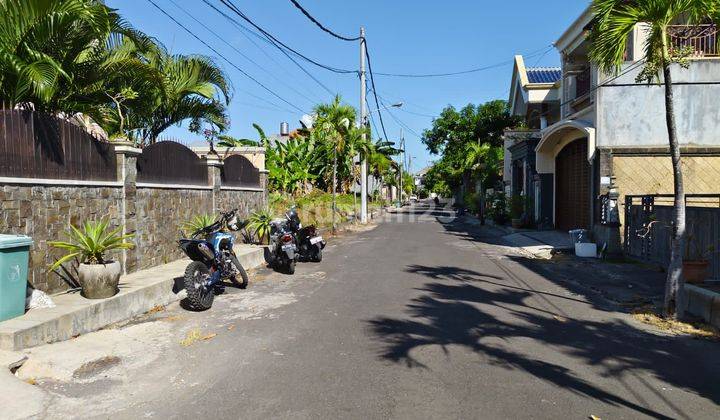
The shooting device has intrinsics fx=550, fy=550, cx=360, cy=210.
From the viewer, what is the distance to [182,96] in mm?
13664

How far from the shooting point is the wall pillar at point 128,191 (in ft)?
30.5

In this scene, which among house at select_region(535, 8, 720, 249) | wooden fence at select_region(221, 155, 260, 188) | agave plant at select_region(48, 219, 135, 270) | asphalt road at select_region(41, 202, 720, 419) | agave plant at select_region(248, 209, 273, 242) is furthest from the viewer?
house at select_region(535, 8, 720, 249)

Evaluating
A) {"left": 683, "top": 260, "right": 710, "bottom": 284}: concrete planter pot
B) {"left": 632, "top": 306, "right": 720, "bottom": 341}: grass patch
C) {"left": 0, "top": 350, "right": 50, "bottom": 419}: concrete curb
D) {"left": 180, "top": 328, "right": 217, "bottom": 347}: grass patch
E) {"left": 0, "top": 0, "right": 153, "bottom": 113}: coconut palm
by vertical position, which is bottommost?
{"left": 632, "top": 306, "right": 720, "bottom": 341}: grass patch

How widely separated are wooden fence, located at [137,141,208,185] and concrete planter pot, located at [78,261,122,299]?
3218mm

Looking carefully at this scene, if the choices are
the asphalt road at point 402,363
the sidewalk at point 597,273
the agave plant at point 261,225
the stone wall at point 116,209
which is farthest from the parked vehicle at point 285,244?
the sidewalk at point 597,273

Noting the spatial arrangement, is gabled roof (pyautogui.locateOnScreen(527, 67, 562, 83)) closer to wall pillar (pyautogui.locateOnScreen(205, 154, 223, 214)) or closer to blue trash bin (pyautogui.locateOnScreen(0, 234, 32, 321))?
wall pillar (pyautogui.locateOnScreen(205, 154, 223, 214))

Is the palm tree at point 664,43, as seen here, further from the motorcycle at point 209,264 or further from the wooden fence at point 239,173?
the wooden fence at point 239,173

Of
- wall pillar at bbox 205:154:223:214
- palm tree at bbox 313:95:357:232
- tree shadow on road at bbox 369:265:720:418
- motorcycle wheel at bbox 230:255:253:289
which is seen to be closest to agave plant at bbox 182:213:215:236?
motorcycle wheel at bbox 230:255:253:289

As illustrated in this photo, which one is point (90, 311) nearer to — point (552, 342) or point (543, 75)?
point (552, 342)

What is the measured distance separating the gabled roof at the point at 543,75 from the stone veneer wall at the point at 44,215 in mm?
25929

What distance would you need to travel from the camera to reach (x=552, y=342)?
20.8 feet

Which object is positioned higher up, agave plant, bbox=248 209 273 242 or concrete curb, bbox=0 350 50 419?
agave plant, bbox=248 209 273 242

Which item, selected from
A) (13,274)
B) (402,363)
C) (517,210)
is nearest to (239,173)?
(13,274)

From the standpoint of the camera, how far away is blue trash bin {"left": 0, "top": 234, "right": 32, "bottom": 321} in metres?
5.70
